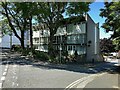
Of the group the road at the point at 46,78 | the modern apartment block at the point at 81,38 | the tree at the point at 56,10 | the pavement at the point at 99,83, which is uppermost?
the tree at the point at 56,10

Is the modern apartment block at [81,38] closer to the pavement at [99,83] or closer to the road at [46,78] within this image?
the road at [46,78]

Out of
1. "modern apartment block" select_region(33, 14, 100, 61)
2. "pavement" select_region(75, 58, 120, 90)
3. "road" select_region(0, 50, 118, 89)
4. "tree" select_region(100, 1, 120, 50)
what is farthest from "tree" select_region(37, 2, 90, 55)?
"pavement" select_region(75, 58, 120, 90)

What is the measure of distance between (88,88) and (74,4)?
2039 cm

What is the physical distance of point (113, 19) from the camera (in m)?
22.3

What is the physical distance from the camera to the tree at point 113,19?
21091 mm

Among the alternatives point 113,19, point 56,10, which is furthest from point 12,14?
point 113,19

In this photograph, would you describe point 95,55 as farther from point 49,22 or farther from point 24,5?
point 24,5

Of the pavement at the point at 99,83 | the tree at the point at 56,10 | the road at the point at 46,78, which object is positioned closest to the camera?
the road at the point at 46,78

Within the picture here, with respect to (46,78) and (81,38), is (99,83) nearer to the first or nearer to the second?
(46,78)

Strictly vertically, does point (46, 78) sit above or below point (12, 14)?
below

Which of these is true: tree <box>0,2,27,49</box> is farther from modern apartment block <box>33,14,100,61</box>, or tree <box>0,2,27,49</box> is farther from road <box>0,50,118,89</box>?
road <box>0,50,118,89</box>

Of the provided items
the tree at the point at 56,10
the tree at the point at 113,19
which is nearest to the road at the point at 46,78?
the tree at the point at 113,19

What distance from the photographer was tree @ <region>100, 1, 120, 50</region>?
69.2ft

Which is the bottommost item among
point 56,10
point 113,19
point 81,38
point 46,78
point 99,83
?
point 99,83
